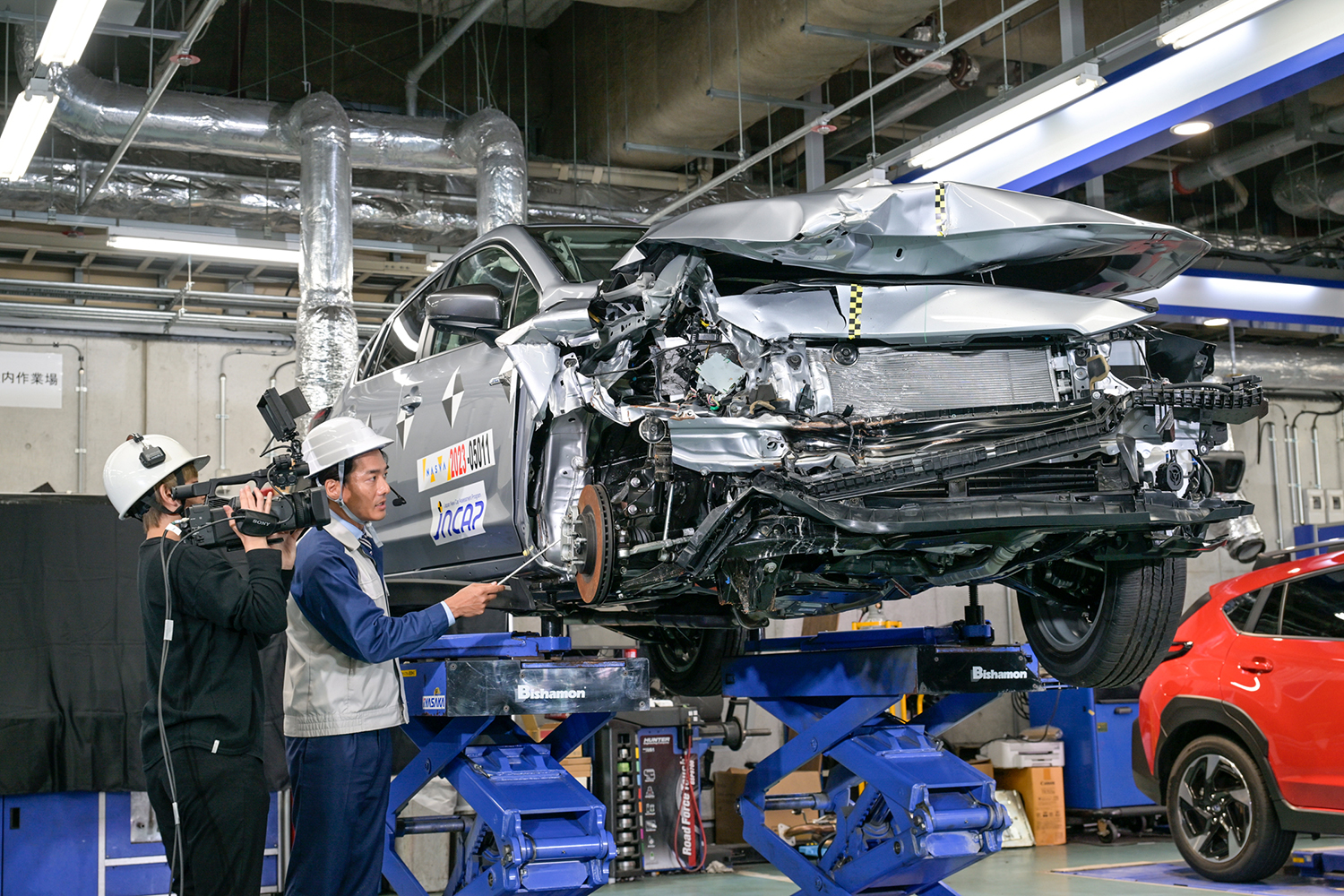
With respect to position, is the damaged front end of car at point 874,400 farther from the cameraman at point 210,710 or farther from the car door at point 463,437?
the cameraman at point 210,710

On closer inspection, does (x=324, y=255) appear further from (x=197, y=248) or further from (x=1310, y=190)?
(x=1310, y=190)

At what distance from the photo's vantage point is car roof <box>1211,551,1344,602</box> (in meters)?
6.29

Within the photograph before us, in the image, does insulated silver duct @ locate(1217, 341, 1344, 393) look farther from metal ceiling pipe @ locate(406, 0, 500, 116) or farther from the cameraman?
the cameraman

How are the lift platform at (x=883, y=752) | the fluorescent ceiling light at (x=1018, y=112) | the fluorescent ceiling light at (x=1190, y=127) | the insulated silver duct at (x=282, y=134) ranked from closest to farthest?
1. the lift platform at (x=883, y=752)
2. the fluorescent ceiling light at (x=1018, y=112)
3. the fluorescent ceiling light at (x=1190, y=127)
4. the insulated silver duct at (x=282, y=134)

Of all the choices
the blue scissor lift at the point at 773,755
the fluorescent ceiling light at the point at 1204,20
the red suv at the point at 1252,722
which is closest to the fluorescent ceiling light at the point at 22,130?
the blue scissor lift at the point at 773,755

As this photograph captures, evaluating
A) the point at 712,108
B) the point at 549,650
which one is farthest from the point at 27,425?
the point at 549,650

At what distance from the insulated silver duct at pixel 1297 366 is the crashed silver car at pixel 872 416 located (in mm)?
9209

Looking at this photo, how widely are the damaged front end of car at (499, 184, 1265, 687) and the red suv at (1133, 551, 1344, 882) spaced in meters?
2.95

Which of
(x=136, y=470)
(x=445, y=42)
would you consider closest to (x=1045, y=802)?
(x=445, y=42)

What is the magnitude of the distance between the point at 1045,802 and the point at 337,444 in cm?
758

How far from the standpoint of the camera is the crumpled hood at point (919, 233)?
3322 millimetres

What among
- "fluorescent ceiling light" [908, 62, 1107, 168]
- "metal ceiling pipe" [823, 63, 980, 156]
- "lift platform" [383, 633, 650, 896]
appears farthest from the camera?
"metal ceiling pipe" [823, 63, 980, 156]

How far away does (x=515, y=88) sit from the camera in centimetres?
1127

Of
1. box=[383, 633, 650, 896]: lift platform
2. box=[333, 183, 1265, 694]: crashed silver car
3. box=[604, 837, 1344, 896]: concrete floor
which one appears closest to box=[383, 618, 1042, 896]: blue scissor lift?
box=[383, 633, 650, 896]: lift platform
